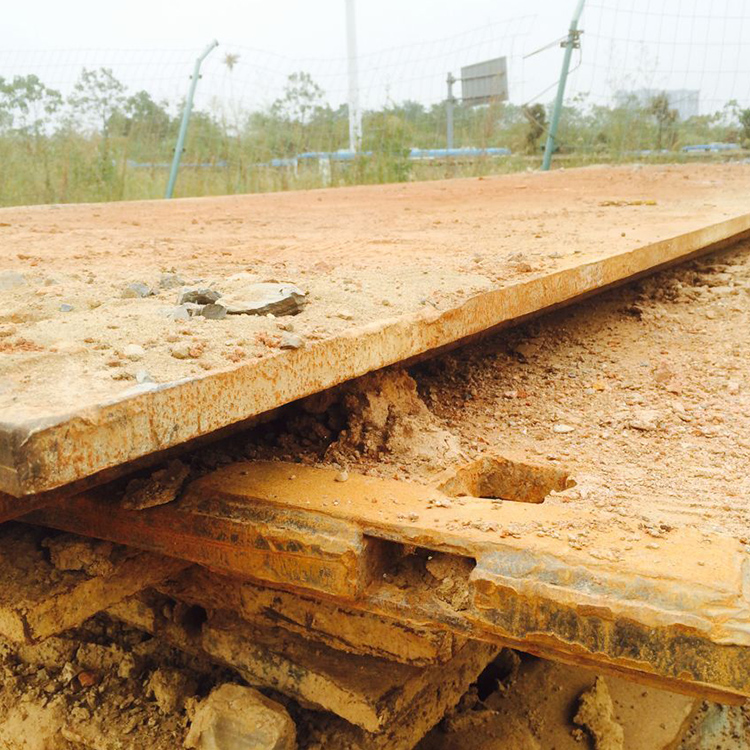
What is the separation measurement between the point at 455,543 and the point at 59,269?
5.67 feet

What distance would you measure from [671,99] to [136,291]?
9.33 m

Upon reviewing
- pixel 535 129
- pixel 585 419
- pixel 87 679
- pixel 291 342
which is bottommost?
pixel 87 679

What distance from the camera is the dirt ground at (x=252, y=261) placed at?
1503 mm

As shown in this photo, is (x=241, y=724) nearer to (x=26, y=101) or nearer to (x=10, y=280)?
(x=10, y=280)

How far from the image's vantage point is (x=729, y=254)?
4012mm

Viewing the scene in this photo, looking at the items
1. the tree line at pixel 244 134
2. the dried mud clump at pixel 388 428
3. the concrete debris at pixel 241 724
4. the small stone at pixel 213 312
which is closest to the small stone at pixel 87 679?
the concrete debris at pixel 241 724

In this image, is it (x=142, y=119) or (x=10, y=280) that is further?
(x=142, y=119)

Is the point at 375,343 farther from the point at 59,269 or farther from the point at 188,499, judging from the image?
the point at 59,269

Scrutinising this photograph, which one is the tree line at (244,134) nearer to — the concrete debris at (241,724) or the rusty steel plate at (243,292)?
the rusty steel plate at (243,292)

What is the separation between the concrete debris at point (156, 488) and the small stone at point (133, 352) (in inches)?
11.7

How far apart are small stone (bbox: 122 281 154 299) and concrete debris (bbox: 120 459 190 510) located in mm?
575

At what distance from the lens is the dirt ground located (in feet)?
4.93

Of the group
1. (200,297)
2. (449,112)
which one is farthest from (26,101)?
(200,297)

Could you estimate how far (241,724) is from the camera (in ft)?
6.05
